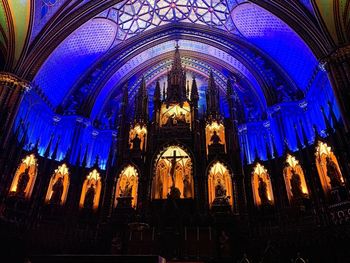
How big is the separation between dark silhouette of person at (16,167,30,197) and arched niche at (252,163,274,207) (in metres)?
11.7

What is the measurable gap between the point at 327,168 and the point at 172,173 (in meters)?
7.63

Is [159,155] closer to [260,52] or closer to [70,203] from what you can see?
[70,203]

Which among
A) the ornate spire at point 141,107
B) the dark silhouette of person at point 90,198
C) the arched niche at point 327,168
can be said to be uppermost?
the ornate spire at point 141,107

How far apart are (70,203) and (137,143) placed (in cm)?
499

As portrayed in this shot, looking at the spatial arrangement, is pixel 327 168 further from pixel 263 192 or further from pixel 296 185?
pixel 263 192

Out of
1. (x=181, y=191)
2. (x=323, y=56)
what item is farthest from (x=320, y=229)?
(x=323, y=56)

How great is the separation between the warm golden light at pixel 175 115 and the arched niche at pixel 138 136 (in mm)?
1273

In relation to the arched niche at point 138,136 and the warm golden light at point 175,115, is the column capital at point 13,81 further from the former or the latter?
the warm golden light at point 175,115

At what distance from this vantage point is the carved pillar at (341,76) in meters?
10.5

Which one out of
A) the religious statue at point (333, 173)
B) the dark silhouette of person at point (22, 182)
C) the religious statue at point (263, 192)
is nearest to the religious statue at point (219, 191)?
the religious statue at point (263, 192)

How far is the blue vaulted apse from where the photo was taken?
15.1 meters

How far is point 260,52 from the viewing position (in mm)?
18297

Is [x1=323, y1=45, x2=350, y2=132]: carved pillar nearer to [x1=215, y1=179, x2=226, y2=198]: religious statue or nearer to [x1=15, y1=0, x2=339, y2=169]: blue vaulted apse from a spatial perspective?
[x1=15, y1=0, x2=339, y2=169]: blue vaulted apse

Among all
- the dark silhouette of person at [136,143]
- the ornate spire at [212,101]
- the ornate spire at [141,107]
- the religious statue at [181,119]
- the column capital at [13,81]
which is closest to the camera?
the column capital at [13,81]
